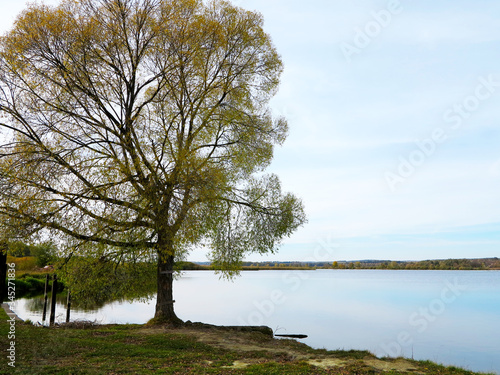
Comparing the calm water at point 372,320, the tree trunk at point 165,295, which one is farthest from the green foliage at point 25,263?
the tree trunk at point 165,295

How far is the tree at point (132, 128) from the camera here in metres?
14.7

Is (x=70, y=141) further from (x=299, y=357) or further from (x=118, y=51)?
(x=299, y=357)

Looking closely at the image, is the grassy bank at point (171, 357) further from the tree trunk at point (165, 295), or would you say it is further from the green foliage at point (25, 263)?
the green foliage at point (25, 263)

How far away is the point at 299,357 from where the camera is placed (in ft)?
39.4

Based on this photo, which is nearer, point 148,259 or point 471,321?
point 148,259

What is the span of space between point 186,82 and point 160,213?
6.14 m

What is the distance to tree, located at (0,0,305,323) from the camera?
14688mm

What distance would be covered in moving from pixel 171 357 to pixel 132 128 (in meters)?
9.30

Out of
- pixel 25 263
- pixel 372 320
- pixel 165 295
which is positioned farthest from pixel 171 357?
pixel 25 263

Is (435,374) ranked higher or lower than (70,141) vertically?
lower

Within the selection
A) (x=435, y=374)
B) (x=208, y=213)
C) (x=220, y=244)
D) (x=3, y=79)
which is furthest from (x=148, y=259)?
(x=435, y=374)

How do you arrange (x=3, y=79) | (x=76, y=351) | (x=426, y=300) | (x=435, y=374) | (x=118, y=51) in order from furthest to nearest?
(x=426, y=300)
(x=118, y=51)
(x=3, y=79)
(x=76, y=351)
(x=435, y=374)

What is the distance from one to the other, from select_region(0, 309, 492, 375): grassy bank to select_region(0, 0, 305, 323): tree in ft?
11.3

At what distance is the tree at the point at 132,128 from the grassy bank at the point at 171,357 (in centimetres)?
344
